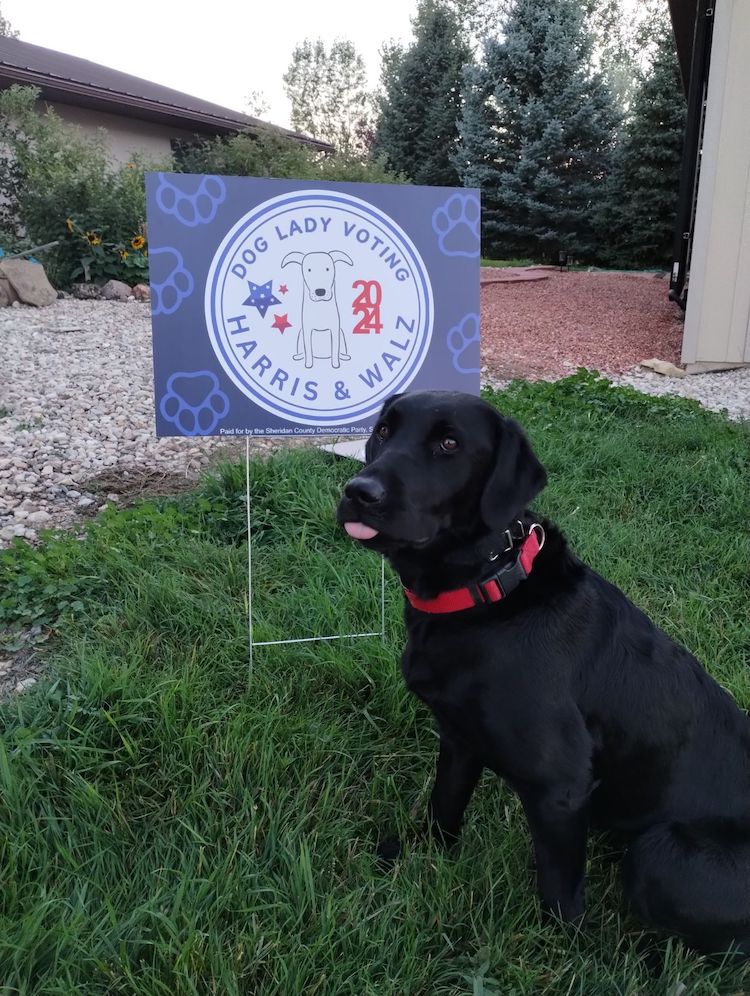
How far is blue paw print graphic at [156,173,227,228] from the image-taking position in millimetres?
2537

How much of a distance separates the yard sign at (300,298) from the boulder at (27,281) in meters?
7.25

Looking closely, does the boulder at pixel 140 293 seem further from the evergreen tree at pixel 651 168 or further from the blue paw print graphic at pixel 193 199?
the evergreen tree at pixel 651 168

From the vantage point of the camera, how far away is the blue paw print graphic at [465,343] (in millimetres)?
2877

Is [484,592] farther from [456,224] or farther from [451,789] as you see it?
[456,224]

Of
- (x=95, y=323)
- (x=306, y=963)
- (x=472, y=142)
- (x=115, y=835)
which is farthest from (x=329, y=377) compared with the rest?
(x=472, y=142)

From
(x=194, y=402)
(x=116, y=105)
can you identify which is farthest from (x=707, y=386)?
(x=116, y=105)

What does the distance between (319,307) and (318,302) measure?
0.06 ft

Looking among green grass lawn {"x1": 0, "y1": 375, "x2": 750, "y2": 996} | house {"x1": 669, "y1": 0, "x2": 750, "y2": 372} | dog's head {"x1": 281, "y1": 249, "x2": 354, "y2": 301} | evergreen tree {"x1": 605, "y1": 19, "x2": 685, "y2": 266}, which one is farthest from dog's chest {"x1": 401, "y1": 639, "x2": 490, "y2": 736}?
evergreen tree {"x1": 605, "y1": 19, "x2": 685, "y2": 266}

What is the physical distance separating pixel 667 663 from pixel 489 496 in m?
0.61

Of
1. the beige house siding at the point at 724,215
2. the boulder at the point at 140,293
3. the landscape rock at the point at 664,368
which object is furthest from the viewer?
the boulder at the point at 140,293

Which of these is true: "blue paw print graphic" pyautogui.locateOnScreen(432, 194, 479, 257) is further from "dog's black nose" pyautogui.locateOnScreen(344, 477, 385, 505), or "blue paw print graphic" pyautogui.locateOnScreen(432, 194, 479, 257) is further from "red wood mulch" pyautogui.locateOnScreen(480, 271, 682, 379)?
"red wood mulch" pyautogui.locateOnScreen(480, 271, 682, 379)

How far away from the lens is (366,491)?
5.46 feet

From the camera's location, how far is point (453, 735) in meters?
1.84

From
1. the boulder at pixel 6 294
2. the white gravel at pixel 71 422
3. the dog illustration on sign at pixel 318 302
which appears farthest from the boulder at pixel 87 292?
the dog illustration on sign at pixel 318 302
